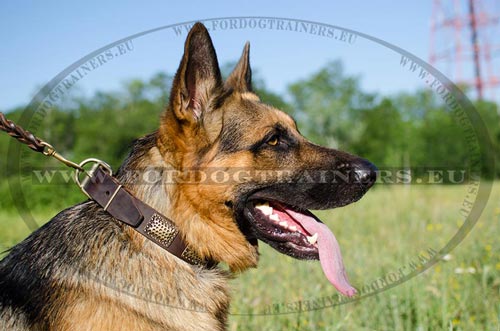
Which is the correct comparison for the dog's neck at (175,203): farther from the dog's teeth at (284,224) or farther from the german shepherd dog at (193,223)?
the dog's teeth at (284,224)

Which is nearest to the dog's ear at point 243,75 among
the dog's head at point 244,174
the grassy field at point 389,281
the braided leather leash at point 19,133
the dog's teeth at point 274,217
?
the dog's head at point 244,174

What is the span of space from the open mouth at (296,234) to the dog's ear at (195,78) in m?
0.83

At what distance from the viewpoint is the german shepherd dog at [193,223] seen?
296cm

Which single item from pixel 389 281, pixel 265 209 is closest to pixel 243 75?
pixel 265 209

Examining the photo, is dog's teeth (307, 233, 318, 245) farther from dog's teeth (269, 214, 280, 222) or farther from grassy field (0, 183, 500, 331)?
grassy field (0, 183, 500, 331)

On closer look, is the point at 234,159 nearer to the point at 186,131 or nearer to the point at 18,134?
the point at 186,131

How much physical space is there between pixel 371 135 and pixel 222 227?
92.2ft

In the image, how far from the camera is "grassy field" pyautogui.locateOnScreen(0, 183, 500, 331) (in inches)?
182

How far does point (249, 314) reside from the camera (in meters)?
4.80

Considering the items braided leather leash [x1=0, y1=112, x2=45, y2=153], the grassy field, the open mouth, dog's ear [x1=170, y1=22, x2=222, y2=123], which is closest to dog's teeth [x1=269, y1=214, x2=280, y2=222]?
the open mouth

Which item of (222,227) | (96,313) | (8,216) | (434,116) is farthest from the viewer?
(434,116)

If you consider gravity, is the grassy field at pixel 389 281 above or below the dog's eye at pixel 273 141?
below

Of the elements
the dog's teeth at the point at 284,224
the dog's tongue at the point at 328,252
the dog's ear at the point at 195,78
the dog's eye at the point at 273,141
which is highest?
the dog's ear at the point at 195,78

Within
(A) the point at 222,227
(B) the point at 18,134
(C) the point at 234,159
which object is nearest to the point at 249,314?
(A) the point at 222,227
